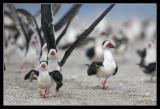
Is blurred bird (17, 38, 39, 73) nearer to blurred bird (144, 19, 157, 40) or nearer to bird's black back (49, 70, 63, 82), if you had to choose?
bird's black back (49, 70, 63, 82)

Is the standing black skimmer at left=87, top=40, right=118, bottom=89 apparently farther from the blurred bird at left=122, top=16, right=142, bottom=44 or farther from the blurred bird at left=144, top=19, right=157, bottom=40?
the blurred bird at left=144, top=19, right=157, bottom=40

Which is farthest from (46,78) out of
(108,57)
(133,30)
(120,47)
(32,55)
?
(133,30)

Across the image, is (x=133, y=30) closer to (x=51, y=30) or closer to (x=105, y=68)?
(x=105, y=68)

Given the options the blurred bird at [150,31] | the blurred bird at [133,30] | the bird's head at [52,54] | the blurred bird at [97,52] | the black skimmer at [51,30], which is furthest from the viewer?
the blurred bird at [150,31]

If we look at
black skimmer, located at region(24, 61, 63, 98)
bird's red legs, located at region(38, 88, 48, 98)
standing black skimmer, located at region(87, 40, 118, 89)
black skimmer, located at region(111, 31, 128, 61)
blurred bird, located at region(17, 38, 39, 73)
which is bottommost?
bird's red legs, located at region(38, 88, 48, 98)

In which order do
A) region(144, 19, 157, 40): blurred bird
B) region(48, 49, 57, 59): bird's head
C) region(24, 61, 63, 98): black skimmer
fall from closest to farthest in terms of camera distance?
1. region(24, 61, 63, 98): black skimmer
2. region(48, 49, 57, 59): bird's head
3. region(144, 19, 157, 40): blurred bird

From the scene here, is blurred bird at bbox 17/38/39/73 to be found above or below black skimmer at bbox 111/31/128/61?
below

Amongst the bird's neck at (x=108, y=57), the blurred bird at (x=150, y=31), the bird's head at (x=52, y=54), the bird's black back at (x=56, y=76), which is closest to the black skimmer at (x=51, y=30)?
the bird's head at (x=52, y=54)

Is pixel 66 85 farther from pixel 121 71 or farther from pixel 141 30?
pixel 141 30

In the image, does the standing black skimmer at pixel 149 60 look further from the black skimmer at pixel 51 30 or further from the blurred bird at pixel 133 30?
the blurred bird at pixel 133 30

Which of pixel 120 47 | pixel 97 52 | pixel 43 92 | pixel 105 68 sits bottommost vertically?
pixel 43 92

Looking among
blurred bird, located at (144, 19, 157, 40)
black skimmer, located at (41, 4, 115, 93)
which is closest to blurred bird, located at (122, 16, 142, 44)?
blurred bird, located at (144, 19, 157, 40)

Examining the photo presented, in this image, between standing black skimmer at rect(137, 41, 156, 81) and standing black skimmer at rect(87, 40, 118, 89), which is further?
standing black skimmer at rect(137, 41, 156, 81)

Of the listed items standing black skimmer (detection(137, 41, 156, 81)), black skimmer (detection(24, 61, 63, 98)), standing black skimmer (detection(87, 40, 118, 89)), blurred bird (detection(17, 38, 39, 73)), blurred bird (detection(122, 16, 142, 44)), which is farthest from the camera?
blurred bird (detection(122, 16, 142, 44))
